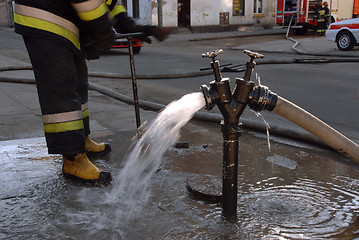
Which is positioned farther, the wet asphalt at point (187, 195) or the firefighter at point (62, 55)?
the firefighter at point (62, 55)

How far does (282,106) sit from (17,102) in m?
4.27

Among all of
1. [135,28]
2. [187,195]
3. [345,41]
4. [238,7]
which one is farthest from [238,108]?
[238,7]

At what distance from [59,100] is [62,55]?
30 cm

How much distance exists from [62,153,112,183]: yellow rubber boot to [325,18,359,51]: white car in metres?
12.3

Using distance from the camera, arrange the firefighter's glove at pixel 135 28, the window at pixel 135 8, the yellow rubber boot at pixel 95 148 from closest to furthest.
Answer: the firefighter's glove at pixel 135 28 < the yellow rubber boot at pixel 95 148 < the window at pixel 135 8

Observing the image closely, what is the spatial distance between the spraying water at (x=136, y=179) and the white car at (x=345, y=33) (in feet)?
37.8

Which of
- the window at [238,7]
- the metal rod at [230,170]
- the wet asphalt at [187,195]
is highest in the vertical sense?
the window at [238,7]

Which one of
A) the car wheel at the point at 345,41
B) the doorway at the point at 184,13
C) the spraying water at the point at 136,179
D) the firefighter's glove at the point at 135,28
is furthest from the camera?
the doorway at the point at 184,13

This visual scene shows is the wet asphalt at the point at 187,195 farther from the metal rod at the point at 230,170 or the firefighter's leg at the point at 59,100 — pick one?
the firefighter's leg at the point at 59,100

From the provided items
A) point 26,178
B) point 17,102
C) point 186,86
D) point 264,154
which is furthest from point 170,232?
point 186,86

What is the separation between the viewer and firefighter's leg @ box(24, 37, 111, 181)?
2621 mm

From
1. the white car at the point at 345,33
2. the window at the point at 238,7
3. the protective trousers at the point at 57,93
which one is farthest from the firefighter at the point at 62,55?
the window at the point at 238,7

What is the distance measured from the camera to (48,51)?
2604 mm

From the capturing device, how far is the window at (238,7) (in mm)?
26305
